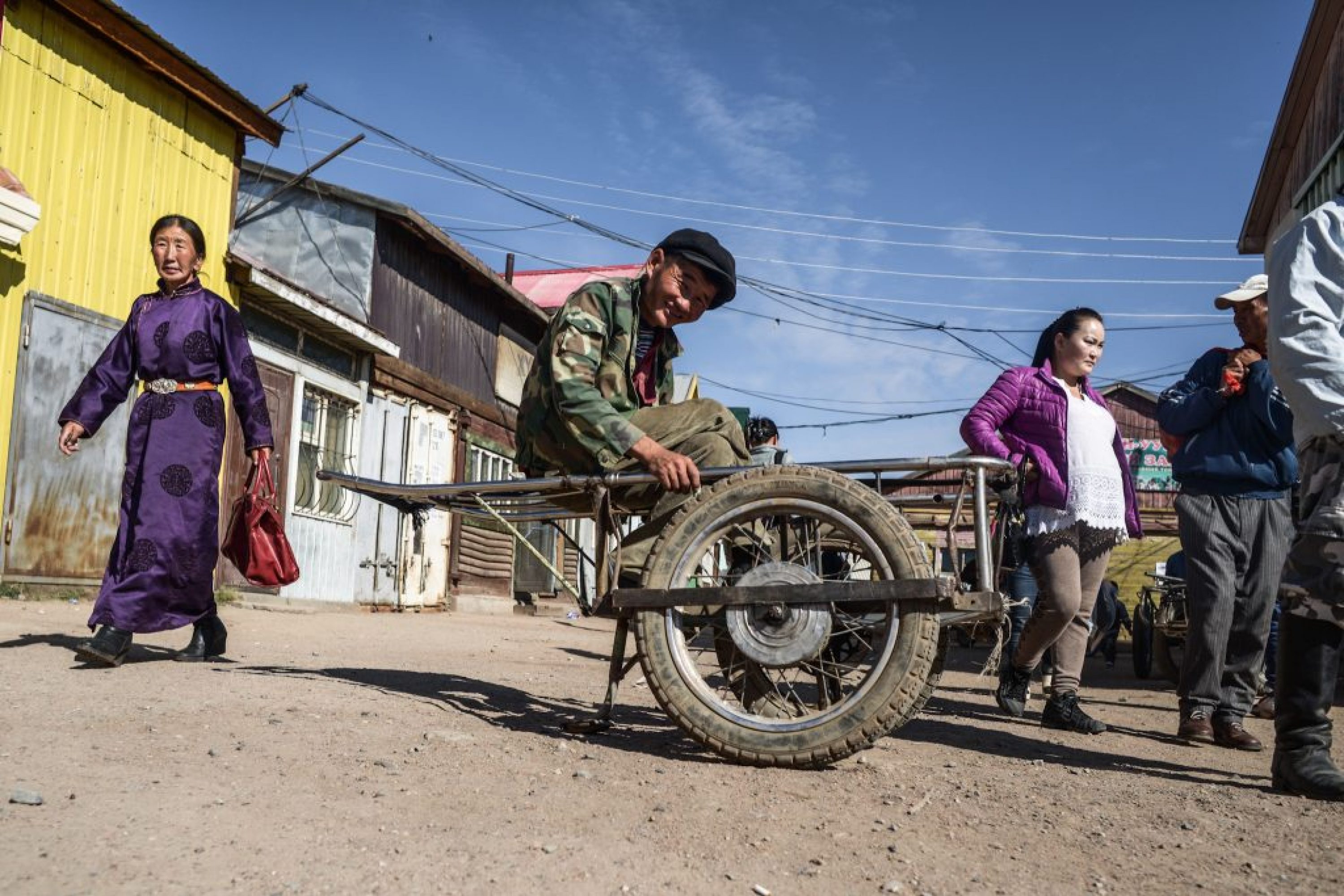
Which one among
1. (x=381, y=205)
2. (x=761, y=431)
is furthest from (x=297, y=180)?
(x=761, y=431)

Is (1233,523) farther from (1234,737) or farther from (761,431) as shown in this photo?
(761,431)

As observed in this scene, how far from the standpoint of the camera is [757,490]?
121 inches

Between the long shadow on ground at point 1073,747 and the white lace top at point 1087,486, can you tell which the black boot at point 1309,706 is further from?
the white lace top at point 1087,486

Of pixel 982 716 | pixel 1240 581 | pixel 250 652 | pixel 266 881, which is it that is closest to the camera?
pixel 266 881

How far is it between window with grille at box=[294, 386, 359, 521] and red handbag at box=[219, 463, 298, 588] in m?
7.91

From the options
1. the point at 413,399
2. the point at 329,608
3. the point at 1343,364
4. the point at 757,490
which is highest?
the point at 413,399

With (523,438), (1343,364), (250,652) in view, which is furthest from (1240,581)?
(250,652)

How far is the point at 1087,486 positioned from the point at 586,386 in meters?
2.35

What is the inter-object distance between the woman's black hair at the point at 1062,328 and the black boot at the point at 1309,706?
77.7 inches

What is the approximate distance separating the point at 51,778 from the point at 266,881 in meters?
0.90

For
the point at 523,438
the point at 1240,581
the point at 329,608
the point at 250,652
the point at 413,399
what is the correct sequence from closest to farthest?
the point at 523,438 → the point at 1240,581 → the point at 250,652 → the point at 329,608 → the point at 413,399

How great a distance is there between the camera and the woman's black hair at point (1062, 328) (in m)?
4.72

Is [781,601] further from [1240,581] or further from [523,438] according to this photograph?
[1240,581]

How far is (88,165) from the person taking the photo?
9.16 metres
